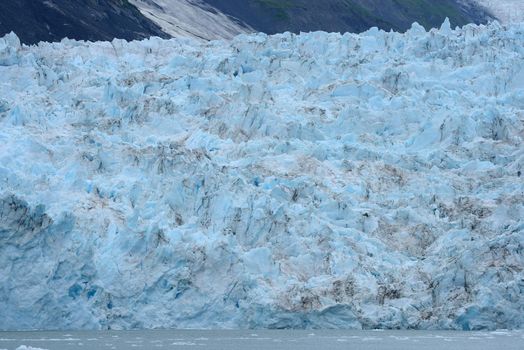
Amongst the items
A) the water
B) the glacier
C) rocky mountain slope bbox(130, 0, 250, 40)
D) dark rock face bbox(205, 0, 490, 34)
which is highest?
dark rock face bbox(205, 0, 490, 34)

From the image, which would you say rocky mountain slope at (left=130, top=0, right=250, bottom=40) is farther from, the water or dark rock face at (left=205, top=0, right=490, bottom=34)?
the water

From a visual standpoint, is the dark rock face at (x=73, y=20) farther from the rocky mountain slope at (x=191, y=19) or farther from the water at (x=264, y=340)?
the water at (x=264, y=340)

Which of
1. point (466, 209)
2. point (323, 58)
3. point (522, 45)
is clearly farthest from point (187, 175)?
point (522, 45)

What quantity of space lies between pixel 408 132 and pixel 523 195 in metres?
4.15

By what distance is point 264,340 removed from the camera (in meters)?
17.8

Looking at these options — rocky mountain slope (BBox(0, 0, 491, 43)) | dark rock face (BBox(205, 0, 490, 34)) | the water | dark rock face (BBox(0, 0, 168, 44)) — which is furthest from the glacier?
dark rock face (BBox(205, 0, 490, 34))

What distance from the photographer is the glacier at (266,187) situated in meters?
19.0

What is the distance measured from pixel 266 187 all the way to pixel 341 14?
56.6 m

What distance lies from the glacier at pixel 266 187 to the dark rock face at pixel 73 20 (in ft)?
69.7

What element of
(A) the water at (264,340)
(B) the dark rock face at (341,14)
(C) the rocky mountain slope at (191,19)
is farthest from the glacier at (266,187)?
(B) the dark rock face at (341,14)

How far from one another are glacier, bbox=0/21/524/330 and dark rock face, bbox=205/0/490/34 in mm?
44985

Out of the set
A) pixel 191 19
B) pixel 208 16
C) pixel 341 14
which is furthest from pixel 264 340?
pixel 341 14

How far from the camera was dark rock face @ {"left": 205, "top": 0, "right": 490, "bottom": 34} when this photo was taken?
74125 mm

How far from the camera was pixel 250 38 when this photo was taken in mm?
29938
